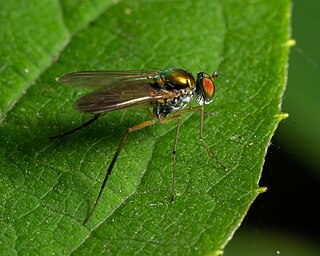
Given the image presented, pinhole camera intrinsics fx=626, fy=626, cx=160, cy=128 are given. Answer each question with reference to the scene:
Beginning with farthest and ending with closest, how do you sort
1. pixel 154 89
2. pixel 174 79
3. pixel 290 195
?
pixel 290 195 → pixel 174 79 → pixel 154 89

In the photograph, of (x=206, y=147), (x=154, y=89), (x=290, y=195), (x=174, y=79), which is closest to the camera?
(x=206, y=147)

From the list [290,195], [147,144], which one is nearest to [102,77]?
[147,144]

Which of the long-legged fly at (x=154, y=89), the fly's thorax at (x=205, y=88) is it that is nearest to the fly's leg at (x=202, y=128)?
the long-legged fly at (x=154, y=89)

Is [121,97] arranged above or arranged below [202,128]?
above

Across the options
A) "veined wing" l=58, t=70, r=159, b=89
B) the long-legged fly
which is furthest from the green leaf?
"veined wing" l=58, t=70, r=159, b=89

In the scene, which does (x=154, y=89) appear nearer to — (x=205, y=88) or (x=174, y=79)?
(x=174, y=79)

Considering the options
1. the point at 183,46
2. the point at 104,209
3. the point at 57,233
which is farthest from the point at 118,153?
the point at 183,46
